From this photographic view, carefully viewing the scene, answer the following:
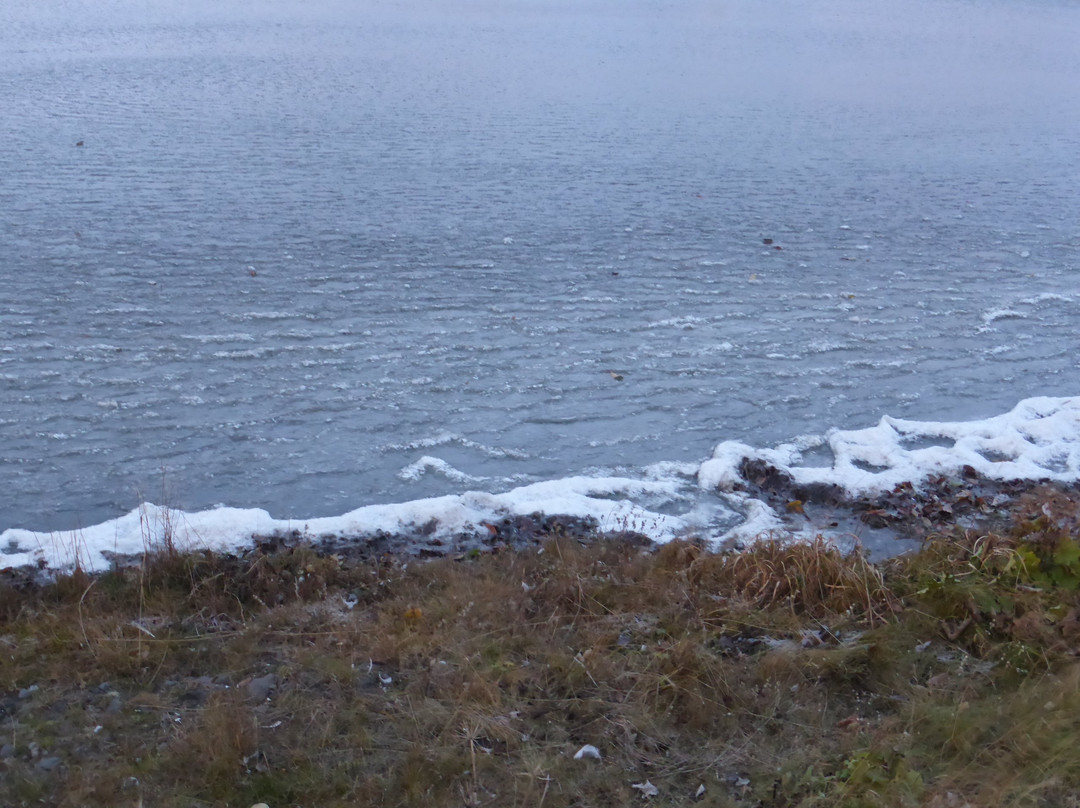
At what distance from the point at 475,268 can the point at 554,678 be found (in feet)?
21.4

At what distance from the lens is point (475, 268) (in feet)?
33.1

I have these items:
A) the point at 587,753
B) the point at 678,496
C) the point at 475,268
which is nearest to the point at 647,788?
the point at 587,753

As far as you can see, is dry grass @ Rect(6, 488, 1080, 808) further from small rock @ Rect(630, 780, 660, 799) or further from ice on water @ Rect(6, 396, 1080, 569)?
ice on water @ Rect(6, 396, 1080, 569)

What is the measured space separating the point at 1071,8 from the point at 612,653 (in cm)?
3963

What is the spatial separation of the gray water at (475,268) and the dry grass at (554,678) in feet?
4.53

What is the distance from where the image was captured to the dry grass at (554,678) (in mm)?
3445

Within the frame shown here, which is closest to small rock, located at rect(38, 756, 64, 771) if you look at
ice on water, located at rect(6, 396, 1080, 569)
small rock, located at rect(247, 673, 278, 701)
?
small rock, located at rect(247, 673, 278, 701)

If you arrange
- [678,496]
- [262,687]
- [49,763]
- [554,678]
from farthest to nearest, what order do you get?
[678,496] < [554,678] < [262,687] < [49,763]

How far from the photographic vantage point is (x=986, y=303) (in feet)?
32.3

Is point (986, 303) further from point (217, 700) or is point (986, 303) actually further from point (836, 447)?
point (217, 700)

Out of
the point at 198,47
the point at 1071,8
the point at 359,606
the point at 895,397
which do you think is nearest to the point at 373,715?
the point at 359,606

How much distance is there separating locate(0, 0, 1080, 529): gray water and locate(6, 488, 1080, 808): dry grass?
4.53 ft

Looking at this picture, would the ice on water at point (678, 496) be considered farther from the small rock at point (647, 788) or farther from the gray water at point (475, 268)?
the small rock at point (647, 788)

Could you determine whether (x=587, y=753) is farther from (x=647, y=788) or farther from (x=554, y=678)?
(x=554, y=678)
